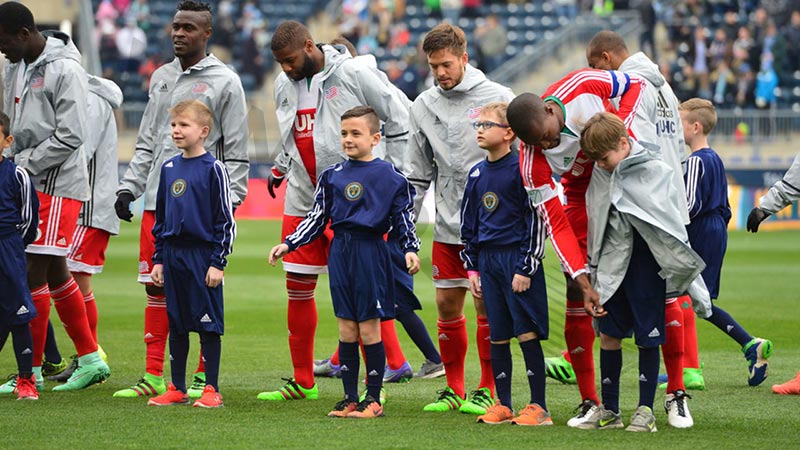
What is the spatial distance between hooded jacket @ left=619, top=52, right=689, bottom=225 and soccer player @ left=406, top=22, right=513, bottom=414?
0.80 m

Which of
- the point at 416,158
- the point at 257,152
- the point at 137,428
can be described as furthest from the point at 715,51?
the point at 137,428

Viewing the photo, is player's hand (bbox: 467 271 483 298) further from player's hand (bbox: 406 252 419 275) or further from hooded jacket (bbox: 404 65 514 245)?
hooded jacket (bbox: 404 65 514 245)

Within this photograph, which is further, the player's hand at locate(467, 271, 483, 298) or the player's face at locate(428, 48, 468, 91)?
the player's face at locate(428, 48, 468, 91)

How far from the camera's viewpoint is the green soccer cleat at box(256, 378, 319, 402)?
7.94 meters

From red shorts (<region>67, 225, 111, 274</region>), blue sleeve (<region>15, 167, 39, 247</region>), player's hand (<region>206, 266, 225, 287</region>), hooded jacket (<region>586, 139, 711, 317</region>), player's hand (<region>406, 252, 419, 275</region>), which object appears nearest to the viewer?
hooded jacket (<region>586, 139, 711, 317</region>)

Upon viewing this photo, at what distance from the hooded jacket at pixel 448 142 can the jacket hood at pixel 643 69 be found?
2.47 feet

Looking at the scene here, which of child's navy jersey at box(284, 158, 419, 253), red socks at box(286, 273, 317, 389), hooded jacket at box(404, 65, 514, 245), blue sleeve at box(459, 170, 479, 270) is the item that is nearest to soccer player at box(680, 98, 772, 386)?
hooded jacket at box(404, 65, 514, 245)

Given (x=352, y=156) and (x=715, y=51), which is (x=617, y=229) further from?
(x=715, y=51)

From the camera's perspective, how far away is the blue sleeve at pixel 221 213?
7.46 metres

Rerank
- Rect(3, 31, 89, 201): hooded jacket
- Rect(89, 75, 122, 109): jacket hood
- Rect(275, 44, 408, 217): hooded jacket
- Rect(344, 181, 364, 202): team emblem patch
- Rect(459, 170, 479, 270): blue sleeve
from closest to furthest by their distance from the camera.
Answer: Rect(459, 170, 479, 270): blue sleeve
Rect(344, 181, 364, 202): team emblem patch
Rect(275, 44, 408, 217): hooded jacket
Rect(3, 31, 89, 201): hooded jacket
Rect(89, 75, 122, 109): jacket hood

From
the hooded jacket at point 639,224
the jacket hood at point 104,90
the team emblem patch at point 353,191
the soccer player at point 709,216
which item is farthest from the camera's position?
the jacket hood at point 104,90

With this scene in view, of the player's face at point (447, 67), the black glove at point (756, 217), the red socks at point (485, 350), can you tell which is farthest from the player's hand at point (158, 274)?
the black glove at point (756, 217)

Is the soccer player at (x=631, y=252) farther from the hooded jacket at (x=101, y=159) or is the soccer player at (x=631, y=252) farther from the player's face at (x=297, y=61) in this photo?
the hooded jacket at (x=101, y=159)

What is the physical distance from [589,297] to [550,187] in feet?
2.01
